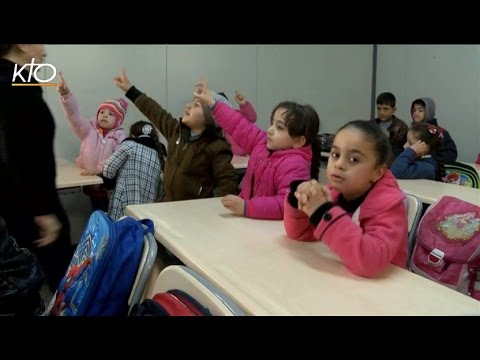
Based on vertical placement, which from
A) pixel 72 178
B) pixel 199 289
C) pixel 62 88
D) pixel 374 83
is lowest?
pixel 72 178

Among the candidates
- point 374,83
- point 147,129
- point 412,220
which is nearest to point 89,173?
point 147,129

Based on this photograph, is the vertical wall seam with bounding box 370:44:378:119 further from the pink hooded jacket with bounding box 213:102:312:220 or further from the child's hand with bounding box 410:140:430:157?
the pink hooded jacket with bounding box 213:102:312:220

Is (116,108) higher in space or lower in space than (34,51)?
lower

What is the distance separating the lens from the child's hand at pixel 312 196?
1119mm

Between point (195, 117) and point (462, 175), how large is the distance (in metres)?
1.71

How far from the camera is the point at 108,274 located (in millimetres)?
1173

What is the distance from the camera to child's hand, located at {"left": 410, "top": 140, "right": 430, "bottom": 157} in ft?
8.96

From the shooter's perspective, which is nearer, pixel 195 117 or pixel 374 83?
pixel 195 117

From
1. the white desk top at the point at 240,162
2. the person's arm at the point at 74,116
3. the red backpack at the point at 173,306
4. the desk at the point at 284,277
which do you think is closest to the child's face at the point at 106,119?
the person's arm at the point at 74,116

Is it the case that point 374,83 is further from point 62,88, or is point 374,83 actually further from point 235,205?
point 235,205

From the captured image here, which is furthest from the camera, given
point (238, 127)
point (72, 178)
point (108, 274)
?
point (72, 178)
